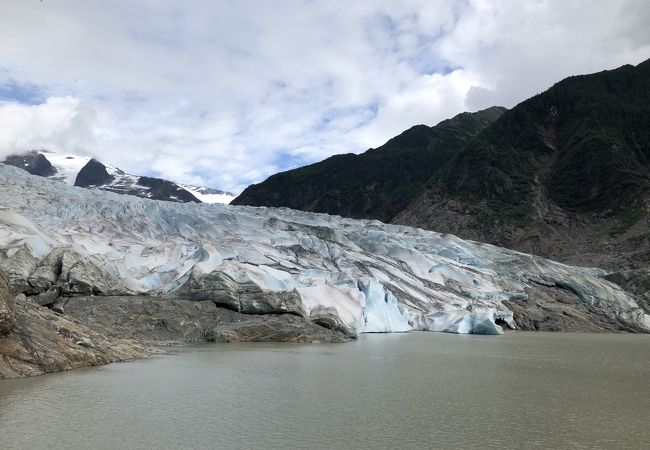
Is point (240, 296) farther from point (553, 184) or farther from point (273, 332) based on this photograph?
point (553, 184)

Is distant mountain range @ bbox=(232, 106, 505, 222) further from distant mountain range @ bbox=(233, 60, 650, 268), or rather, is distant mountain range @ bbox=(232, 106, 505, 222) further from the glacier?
the glacier

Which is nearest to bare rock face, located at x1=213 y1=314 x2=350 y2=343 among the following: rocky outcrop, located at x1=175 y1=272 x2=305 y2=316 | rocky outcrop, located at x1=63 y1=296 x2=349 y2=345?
rocky outcrop, located at x1=63 y1=296 x2=349 y2=345

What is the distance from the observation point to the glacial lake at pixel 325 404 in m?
7.61

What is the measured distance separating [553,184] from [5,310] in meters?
81.6

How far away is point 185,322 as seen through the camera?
66.1ft

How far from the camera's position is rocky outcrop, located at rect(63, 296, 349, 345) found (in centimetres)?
1906

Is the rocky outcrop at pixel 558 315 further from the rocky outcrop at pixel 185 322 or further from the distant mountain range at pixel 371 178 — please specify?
the distant mountain range at pixel 371 178

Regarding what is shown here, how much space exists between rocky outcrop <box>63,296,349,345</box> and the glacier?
0.85 metres

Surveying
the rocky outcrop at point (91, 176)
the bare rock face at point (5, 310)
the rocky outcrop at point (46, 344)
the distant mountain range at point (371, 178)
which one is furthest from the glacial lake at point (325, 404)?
the rocky outcrop at point (91, 176)

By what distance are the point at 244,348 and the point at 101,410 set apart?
917 cm

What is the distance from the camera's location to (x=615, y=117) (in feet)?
278

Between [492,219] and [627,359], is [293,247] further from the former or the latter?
[492,219]

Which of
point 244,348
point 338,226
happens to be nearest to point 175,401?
point 244,348

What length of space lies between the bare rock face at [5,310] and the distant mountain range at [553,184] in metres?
52.7
